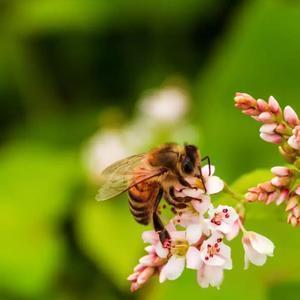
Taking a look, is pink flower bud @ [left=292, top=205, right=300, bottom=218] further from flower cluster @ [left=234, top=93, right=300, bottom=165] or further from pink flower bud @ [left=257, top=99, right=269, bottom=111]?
pink flower bud @ [left=257, top=99, right=269, bottom=111]

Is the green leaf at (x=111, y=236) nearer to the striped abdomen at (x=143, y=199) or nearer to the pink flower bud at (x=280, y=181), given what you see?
the striped abdomen at (x=143, y=199)

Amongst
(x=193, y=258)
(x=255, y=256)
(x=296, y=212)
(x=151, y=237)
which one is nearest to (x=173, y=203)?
(x=151, y=237)

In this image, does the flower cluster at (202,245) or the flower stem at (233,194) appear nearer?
the flower cluster at (202,245)

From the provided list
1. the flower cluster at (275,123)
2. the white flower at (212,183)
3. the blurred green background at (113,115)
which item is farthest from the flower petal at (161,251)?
the blurred green background at (113,115)

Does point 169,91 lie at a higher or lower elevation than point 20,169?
higher

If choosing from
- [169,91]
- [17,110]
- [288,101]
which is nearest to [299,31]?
[288,101]

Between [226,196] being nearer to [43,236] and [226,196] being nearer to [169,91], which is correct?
[43,236]
